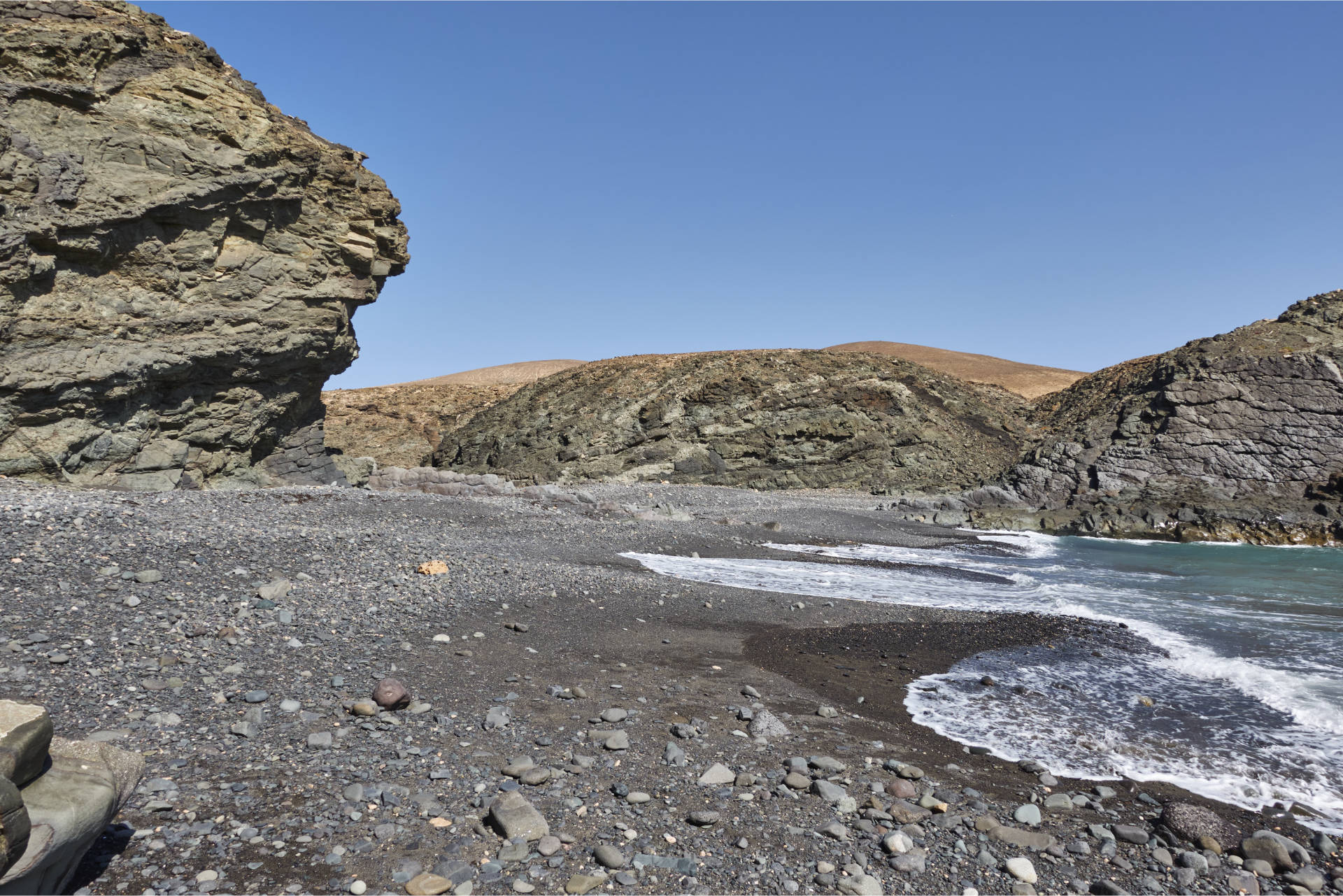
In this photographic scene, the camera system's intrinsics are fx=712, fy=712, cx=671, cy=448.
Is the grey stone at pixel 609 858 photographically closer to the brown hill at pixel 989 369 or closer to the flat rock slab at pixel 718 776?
the flat rock slab at pixel 718 776

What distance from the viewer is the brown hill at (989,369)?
84625 mm

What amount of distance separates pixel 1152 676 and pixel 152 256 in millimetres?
20164

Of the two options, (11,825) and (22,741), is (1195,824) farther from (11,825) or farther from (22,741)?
(22,741)

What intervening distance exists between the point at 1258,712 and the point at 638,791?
21.5 feet

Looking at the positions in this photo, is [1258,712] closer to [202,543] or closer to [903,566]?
[903,566]

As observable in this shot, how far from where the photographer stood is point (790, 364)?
44406 mm

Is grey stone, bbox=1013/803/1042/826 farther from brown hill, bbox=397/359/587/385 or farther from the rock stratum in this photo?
brown hill, bbox=397/359/587/385

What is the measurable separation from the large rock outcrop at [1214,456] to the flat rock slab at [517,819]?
2761cm

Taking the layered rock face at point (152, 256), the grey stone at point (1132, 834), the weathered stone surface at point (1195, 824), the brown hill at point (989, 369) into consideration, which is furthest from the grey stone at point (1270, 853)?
the brown hill at point (989, 369)

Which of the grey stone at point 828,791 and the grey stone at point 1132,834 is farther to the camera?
the grey stone at point 828,791

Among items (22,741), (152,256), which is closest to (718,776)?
(22,741)

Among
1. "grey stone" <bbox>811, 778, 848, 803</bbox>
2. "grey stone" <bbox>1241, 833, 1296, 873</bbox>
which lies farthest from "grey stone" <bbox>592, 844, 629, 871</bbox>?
"grey stone" <bbox>1241, 833, 1296, 873</bbox>

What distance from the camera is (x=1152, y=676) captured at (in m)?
8.11

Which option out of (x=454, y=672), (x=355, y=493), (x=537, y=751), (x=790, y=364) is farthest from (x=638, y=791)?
(x=790, y=364)
